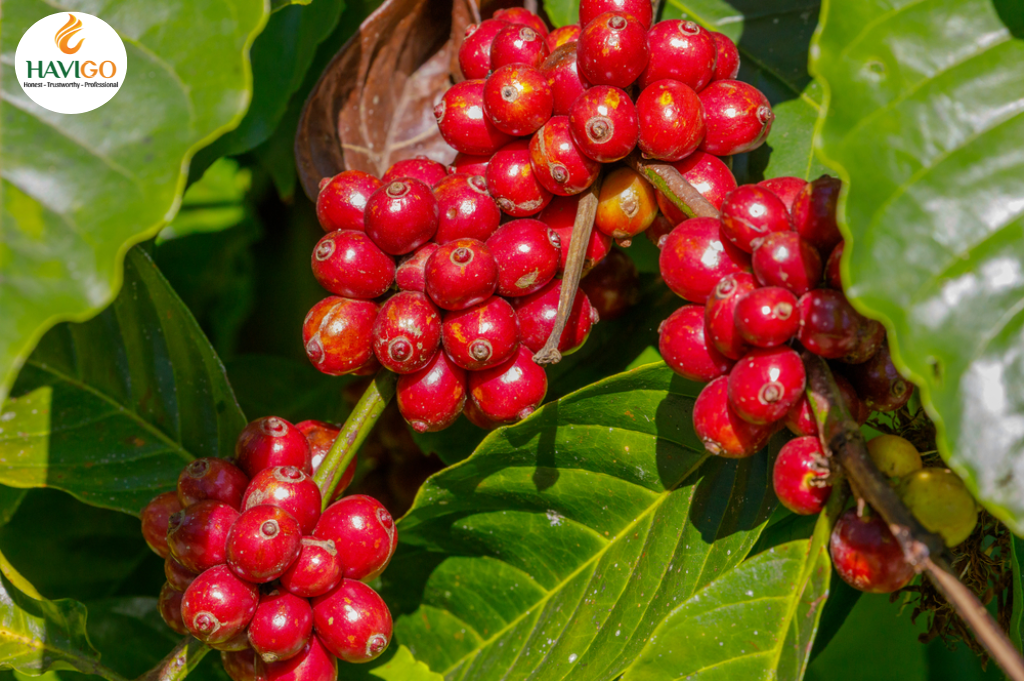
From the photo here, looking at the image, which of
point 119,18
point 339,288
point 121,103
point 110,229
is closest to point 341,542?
point 339,288

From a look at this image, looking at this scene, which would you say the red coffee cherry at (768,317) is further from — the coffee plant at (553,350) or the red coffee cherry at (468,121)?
the red coffee cherry at (468,121)

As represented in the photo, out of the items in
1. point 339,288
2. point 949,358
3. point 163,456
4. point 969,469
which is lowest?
point 163,456

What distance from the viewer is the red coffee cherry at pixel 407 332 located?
1.51 metres

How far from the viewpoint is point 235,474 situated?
1677mm

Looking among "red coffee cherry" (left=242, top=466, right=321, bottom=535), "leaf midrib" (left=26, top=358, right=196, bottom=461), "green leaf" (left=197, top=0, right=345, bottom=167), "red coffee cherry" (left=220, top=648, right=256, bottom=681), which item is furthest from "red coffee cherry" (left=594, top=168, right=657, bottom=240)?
"leaf midrib" (left=26, top=358, right=196, bottom=461)

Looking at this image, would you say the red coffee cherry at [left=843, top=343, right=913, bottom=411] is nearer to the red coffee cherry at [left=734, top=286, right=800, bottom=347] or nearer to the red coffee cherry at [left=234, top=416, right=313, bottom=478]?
the red coffee cherry at [left=734, top=286, right=800, bottom=347]

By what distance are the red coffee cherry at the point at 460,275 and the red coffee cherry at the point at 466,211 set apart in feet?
0.30

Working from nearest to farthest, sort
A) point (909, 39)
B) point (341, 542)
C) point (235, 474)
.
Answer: point (909, 39)
point (341, 542)
point (235, 474)

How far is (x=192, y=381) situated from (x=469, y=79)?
101 cm

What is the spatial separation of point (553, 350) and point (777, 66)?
971 mm

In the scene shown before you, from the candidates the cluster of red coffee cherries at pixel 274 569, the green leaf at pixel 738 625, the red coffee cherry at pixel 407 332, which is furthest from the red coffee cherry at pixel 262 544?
the green leaf at pixel 738 625

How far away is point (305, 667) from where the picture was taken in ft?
5.08

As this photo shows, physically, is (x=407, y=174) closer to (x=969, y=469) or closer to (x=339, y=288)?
(x=339, y=288)

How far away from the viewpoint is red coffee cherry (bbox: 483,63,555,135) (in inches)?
62.2
